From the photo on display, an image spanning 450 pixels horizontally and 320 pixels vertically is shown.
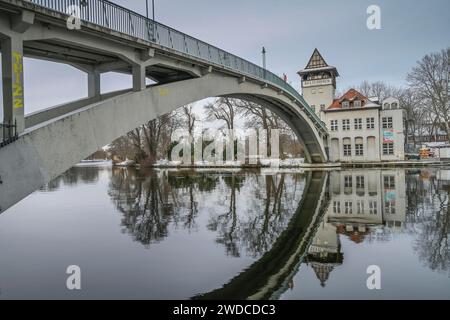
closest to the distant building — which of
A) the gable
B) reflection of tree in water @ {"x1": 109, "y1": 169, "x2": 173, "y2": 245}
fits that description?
the gable

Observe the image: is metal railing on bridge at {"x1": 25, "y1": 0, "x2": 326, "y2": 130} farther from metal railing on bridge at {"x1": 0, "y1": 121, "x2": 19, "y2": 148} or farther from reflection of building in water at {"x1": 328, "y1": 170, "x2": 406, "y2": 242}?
reflection of building in water at {"x1": 328, "y1": 170, "x2": 406, "y2": 242}

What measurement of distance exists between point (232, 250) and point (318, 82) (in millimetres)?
48012

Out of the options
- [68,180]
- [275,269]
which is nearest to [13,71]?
[275,269]

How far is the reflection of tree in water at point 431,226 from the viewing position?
6180 mm

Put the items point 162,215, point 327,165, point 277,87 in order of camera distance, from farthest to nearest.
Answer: point 327,165 < point 277,87 < point 162,215

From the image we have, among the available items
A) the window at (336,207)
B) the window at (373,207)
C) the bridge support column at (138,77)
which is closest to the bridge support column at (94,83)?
the bridge support column at (138,77)

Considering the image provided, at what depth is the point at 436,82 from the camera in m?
41.1

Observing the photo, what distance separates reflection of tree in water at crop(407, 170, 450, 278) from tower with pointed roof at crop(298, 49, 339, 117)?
37660 mm

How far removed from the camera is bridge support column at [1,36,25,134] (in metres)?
7.41

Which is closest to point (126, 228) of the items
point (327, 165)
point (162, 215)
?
point (162, 215)

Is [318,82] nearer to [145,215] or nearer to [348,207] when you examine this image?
[348,207]
